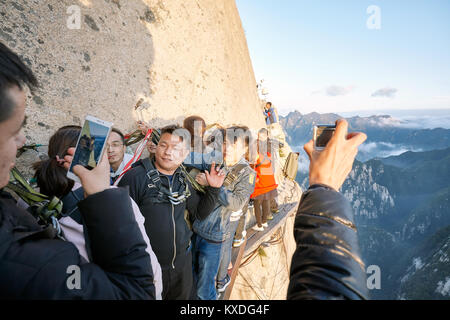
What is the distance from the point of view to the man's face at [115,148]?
2.77 m

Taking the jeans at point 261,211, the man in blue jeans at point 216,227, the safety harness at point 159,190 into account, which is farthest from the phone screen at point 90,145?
the jeans at point 261,211

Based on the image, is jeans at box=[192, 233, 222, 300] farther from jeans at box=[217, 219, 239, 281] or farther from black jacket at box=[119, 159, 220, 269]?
black jacket at box=[119, 159, 220, 269]

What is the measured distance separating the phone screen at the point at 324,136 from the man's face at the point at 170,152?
57.8 inches

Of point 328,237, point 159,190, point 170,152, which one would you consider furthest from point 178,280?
point 328,237

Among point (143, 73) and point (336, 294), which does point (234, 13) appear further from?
point (336, 294)

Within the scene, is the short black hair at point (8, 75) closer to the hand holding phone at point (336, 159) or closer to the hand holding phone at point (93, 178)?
the hand holding phone at point (93, 178)

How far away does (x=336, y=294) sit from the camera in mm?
812

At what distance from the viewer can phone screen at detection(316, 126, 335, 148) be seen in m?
A: 1.24

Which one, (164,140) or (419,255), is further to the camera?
(419,255)

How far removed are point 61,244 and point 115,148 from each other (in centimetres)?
221

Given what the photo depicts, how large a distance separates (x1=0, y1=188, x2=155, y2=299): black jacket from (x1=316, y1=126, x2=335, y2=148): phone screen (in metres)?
1.14

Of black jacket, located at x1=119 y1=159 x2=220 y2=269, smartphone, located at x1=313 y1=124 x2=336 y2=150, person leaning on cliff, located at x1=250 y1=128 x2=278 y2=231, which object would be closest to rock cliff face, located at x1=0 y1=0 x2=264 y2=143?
black jacket, located at x1=119 y1=159 x2=220 y2=269
